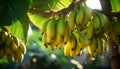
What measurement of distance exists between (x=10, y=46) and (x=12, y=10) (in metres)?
0.28

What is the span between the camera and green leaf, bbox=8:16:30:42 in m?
1.83

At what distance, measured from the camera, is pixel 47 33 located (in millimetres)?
1629

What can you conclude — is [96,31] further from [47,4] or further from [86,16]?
[47,4]

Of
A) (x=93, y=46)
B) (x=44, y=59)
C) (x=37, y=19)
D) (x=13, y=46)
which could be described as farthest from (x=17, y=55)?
(x=44, y=59)

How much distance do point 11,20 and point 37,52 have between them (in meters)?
6.01

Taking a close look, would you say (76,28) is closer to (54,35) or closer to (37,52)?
(54,35)

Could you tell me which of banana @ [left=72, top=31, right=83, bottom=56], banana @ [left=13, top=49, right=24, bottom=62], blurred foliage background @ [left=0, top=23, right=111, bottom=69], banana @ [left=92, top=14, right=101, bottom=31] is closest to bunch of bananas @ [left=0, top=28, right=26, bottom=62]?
banana @ [left=13, top=49, right=24, bottom=62]

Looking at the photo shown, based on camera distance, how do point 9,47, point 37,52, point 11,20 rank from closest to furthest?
point 11,20, point 9,47, point 37,52

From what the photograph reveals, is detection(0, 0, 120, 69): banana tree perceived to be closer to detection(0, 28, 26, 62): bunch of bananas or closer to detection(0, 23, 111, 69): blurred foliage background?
detection(0, 28, 26, 62): bunch of bananas

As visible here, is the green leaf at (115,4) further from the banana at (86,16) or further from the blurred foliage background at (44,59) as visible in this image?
the blurred foliage background at (44,59)

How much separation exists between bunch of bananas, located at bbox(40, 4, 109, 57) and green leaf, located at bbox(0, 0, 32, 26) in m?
0.12

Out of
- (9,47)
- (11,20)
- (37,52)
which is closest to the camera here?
(11,20)

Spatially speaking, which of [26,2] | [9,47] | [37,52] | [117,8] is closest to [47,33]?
[26,2]

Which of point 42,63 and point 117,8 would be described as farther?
point 42,63
